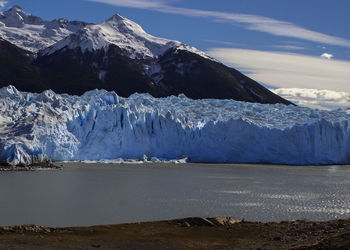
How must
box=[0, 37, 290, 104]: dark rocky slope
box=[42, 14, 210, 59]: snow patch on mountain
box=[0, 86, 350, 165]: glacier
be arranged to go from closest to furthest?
box=[0, 86, 350, 165]: glacier
box=[0, 37, 290, 104]: dark rocky slope
box=[42, 14, 210, 59]: snow patch on mountain

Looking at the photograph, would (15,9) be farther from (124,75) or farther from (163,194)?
(163,194)

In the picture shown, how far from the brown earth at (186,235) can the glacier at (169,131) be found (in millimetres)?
23160

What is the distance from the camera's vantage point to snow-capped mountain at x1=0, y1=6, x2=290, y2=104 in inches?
3275

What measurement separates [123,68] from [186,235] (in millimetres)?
76658

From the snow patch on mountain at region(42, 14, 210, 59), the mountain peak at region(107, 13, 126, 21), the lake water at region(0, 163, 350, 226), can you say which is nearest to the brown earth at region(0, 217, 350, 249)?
the lake water at region(0, 163, 350, 226)

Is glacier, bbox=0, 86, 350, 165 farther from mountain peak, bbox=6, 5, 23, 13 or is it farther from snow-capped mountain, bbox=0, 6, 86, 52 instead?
mountain peak, bbox=6, 5, 23, 13

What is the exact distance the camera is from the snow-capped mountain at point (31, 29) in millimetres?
103750

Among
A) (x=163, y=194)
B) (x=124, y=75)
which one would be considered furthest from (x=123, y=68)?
(x=163, y=194)

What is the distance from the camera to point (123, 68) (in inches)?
3469

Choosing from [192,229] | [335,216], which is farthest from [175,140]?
[192,229]

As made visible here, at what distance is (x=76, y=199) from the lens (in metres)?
21.1

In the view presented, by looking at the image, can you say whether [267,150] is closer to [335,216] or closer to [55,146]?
[55,146]

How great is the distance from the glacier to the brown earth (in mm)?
23160

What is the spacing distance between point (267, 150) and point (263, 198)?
1906 centimetres
